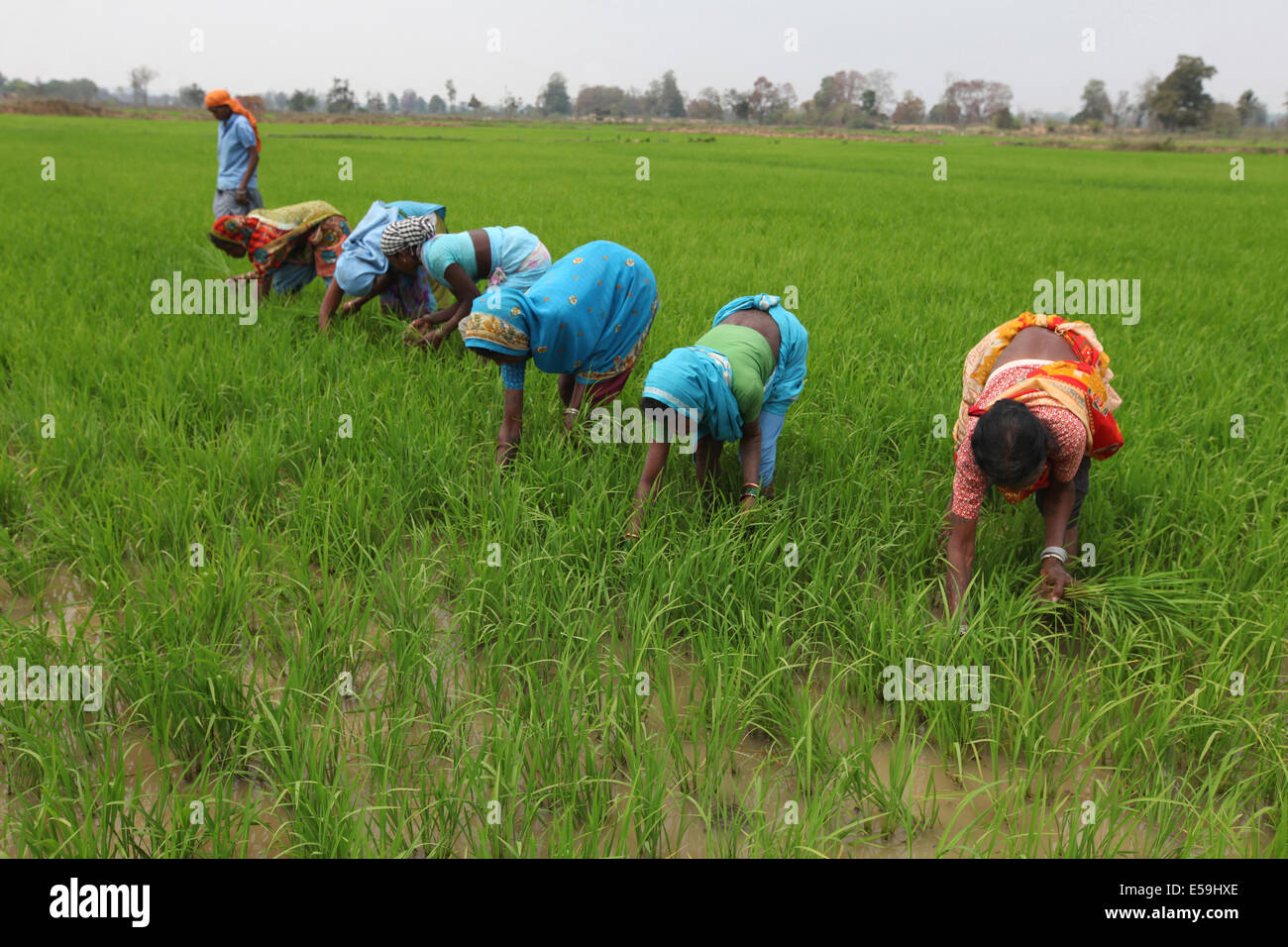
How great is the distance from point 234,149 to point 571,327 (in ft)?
14.5

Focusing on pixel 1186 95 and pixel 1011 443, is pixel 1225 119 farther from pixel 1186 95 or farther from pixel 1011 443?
pixel 1011 443

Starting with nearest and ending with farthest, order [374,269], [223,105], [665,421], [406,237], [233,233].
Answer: [665,421]
[406,237]
[374,269]
[233,233]
[223,105]

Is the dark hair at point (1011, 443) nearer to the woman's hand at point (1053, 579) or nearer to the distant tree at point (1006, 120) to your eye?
the woman's hand at point (1053, 579)

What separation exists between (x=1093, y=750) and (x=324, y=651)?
1909mm

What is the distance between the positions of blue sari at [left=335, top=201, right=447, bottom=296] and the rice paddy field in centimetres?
30

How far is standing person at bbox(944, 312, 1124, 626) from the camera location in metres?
1.98

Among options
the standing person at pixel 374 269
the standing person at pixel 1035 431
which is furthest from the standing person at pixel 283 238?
the standing person at pixel 1035 431

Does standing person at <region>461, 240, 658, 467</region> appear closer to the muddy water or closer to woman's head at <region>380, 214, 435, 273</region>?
woman's head at <region>380, 214, 435, 273</region>

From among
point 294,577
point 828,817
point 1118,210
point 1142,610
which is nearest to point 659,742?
point 828,817


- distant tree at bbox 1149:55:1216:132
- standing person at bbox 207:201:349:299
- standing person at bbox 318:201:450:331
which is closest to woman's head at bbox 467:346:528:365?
standing person at bbox 318:201:450:331

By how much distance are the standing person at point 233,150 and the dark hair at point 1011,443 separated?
5.66m

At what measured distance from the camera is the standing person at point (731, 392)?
233 centimetres

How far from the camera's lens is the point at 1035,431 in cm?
196

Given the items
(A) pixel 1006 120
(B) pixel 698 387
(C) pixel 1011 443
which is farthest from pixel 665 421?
(A) pixel 1006 120
